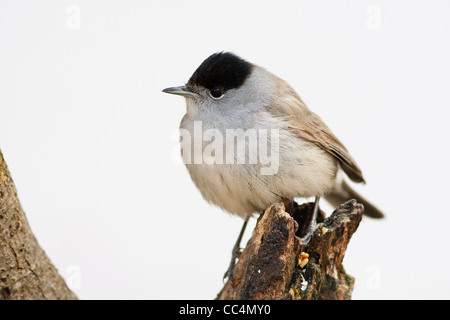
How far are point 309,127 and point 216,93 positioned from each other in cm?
79

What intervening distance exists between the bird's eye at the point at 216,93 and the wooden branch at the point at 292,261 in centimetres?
111

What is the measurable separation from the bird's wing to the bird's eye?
386 mm

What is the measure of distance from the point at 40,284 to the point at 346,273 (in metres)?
2.00

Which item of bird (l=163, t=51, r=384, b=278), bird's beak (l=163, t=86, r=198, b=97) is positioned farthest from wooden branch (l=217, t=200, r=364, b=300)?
bird's beak (l=163, t=86, r=198, b=97)

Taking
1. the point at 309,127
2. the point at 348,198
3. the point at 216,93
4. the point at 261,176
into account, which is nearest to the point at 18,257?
the point at 261,176

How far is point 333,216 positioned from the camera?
3.36m

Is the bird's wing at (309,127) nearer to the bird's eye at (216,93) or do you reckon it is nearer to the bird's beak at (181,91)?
the bird's eye at (216,93)

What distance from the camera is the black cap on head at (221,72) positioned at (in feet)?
12.6

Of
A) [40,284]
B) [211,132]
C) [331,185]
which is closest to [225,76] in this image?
[211,132]

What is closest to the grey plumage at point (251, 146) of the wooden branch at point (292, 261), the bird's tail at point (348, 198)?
the wooden branch at point (292, 261)

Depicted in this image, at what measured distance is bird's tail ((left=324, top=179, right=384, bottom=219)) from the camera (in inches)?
186

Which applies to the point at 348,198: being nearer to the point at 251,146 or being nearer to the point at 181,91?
the point at 251,146

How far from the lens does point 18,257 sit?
2.88 metres
